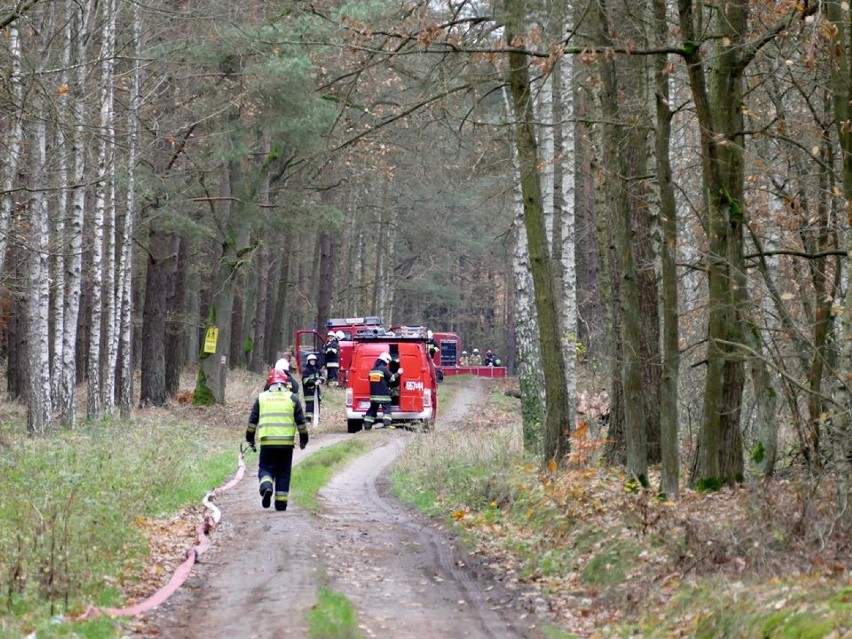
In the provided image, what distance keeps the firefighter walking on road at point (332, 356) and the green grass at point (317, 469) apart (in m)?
14.9

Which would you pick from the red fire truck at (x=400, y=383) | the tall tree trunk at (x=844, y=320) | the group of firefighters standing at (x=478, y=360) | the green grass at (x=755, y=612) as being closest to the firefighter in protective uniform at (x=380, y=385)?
the red fire truck at (x=400, y=383)

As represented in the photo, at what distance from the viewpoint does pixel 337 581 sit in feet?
33.2

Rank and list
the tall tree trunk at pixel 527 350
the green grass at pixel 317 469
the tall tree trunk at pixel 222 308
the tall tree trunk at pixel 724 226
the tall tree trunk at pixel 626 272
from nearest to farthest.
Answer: the tall tree trunk at pixel 724 226
the tall tree trunk at pixel 626 272
the green grass at pixel 317 469
the tall tree trunk at pixel 527 350
the tall tree trunk at pixel 222 308

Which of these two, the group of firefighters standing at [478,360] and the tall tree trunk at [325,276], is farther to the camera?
the group of firefighters standing at [478,360]

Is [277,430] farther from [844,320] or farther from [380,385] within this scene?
[380,385]

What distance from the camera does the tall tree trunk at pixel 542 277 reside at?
1433 centimetres

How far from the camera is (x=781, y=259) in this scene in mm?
16812

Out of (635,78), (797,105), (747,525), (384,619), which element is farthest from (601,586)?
(797,105)

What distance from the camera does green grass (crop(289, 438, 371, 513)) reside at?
16.1 m

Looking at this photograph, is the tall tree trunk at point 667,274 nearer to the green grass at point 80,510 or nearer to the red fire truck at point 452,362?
the green grass at point 80,510

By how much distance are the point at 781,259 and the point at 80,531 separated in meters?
11.1

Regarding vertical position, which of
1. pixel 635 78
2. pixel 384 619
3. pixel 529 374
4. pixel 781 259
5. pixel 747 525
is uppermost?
pixel 635 78

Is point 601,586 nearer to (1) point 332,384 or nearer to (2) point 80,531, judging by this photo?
(2) point 80,531

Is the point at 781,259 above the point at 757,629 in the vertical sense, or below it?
above
